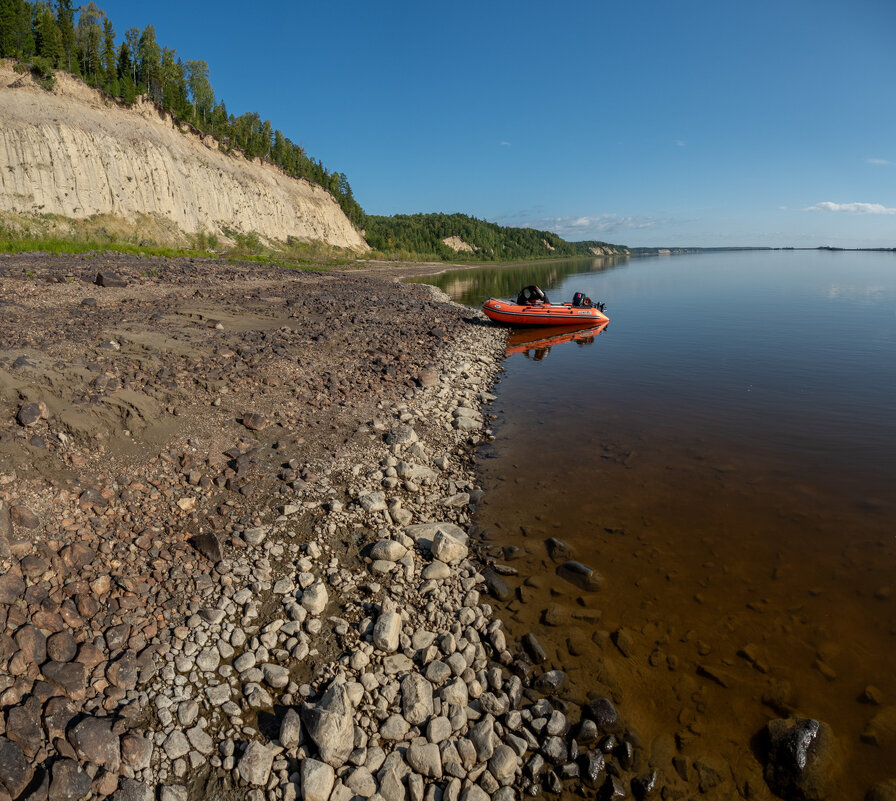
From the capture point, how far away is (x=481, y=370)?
16.8 meters

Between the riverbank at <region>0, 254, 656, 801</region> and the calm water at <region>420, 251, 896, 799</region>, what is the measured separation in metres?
0.77

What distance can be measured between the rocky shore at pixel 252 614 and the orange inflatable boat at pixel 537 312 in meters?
16.9

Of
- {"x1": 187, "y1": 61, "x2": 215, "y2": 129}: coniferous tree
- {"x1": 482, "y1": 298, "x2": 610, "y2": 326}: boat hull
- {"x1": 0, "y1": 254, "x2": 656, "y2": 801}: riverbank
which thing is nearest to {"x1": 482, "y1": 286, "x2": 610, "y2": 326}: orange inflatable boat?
{"x1": 482, "y1": 298, "x2": 610, "y2": 326}: boat hull

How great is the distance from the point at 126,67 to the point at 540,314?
60.8 m

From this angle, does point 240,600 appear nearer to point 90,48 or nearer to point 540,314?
point 540,314

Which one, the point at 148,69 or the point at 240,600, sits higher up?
the point at 148,69

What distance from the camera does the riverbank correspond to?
386cm

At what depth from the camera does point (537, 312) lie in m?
25.7

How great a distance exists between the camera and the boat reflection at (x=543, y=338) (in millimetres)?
21812

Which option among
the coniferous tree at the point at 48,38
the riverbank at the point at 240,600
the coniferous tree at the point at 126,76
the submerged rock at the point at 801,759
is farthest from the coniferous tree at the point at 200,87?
the submerged rock at the point at 801,759

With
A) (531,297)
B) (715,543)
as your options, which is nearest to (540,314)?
(531,297)

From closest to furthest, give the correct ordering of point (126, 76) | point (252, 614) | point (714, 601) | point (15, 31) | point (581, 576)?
1. point (252, 614)
2. point (714, 601)
3. point (581, 576)
4. point (15, 31)
5. point (126, 76)

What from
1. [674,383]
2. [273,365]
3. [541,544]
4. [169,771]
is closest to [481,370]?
[674,383]

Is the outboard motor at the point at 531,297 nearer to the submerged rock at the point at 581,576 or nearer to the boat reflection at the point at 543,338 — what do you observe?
the boat reflection at the point at 543,338
